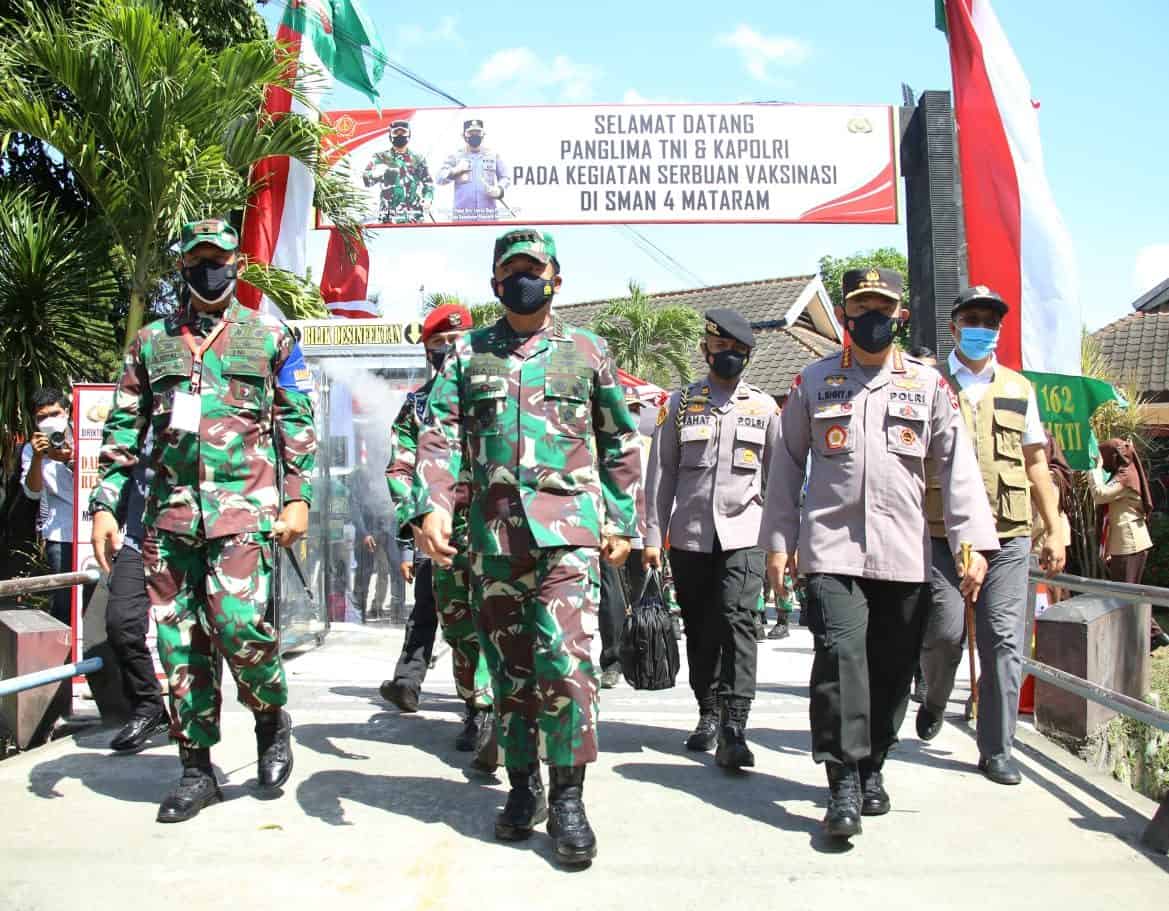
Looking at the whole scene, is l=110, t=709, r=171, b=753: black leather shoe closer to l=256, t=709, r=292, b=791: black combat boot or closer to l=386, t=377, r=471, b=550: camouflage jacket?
l=256, t=709, r=292, b=791: black combat boot

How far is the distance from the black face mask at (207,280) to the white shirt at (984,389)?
3371mm

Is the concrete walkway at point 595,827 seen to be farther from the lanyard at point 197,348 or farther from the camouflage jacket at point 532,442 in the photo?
the lanyard at point 197,348

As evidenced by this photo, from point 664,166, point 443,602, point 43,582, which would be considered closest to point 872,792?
point 443,602

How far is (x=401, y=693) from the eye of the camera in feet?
19.7

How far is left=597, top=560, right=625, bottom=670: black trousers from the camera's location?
7.48 metres

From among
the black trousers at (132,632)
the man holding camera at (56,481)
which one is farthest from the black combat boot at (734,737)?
the man holding camera at (56,481)

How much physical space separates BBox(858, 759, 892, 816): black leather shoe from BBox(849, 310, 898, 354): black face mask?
5.33 ft

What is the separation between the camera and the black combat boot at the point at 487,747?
4723 mm

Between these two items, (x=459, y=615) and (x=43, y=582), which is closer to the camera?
(x=459, y=615)

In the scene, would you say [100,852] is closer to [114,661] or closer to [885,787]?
[114,661]

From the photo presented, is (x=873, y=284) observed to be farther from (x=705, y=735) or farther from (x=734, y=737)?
(x=705, y=735)

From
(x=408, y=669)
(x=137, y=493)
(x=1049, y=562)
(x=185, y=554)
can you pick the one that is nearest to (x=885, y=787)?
(x=1049, y=562)

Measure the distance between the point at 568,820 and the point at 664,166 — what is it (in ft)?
28.6

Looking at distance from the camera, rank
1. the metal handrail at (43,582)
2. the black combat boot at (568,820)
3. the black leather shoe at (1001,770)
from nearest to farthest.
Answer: the black combat boot at (568,820), the black leather shoe at (1001,770), the metal handrail at (43,582)
